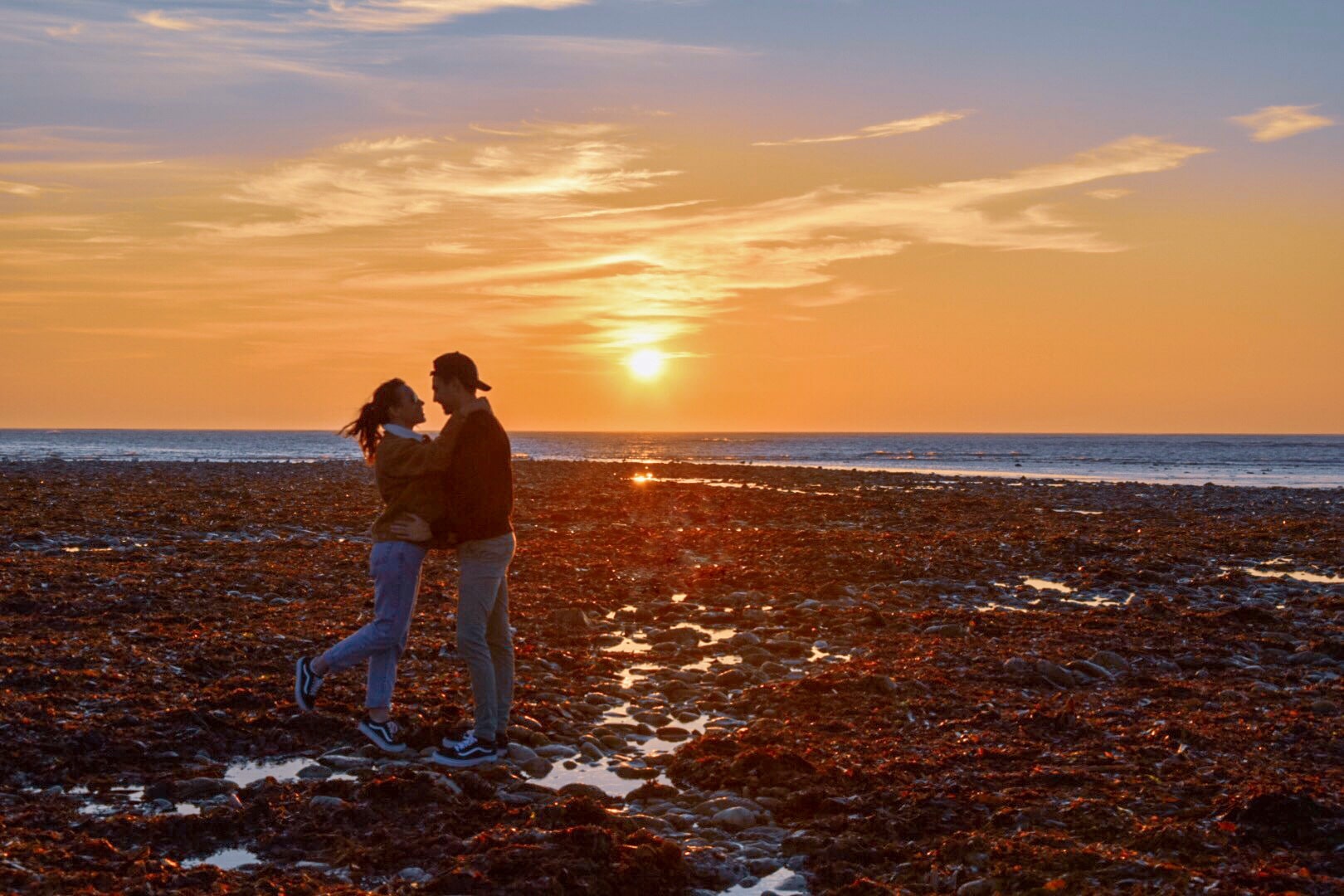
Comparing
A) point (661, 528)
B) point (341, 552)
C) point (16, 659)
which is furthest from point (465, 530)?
point (661, 528)

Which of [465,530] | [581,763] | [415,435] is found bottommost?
[581,763]

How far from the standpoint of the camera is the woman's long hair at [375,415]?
8.38 m

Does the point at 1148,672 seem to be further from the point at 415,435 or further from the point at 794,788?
the point at 415,435

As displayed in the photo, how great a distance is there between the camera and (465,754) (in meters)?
8.04

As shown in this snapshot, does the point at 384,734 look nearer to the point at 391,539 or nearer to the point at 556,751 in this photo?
the point at 556,751

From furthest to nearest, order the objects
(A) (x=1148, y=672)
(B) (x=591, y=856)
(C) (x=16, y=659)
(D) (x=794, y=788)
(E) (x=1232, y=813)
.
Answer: (A) (x=1148, y=672)
(C) (x=16, y=659)
(D) (x=794, y=788)
(E) (x=1232, y=813)
(B) (x=591, y=856)

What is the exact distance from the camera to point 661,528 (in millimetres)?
27562

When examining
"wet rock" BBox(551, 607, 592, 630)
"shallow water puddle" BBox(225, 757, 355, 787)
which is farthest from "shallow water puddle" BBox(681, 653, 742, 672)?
"shallow water puddle" BBox(225, 757, 355, 787)

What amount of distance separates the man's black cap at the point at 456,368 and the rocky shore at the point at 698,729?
284 cm

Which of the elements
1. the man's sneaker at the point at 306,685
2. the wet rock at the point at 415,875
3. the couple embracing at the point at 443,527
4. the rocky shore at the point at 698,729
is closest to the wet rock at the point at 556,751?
the rocky shore at the point at 698,729

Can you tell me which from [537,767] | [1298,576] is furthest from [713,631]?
[1298,576]

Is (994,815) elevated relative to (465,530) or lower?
lower

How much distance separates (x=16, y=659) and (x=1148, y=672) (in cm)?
1139

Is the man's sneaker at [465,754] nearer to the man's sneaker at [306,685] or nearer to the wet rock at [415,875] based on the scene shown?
the man's sneaker at [306,685]
